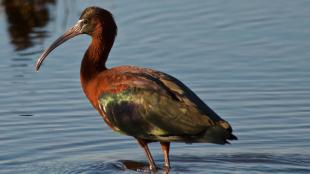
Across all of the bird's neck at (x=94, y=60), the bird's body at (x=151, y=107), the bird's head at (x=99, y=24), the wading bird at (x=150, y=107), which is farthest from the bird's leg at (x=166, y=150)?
the bird's head at (x=99, y=24)

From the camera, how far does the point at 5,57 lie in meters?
15.9

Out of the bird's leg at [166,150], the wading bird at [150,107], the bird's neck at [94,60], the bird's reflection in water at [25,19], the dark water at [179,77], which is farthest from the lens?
the bird's reflection in water at [25,19]

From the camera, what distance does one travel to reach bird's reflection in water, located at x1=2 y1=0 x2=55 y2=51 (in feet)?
55.8

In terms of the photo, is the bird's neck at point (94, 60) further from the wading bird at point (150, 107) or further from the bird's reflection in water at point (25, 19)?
the bird's reflection in water at point (25, 19)

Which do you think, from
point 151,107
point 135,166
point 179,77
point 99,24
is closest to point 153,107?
point 151,107

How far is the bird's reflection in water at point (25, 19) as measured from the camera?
1702cm

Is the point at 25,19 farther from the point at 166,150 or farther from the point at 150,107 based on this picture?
the point at 150,107

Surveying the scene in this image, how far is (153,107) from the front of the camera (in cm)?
1099

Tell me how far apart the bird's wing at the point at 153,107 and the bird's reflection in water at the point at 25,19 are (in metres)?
5.42

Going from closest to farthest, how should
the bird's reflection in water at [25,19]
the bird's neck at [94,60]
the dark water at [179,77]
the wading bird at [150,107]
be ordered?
the wading bird at [150,107] → the bird's neck at [94,60] → the dark water at [179,77] → the bird's reflection in water at [25,19]

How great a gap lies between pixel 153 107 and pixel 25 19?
25.6ft

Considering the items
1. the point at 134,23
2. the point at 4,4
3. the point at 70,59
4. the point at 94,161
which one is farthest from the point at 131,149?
the point at 4,4

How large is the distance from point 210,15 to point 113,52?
2.04 m

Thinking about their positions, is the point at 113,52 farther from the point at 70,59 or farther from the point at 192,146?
the point at 192,146
